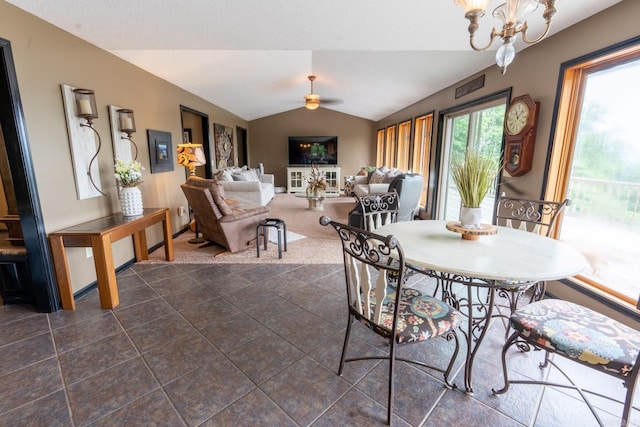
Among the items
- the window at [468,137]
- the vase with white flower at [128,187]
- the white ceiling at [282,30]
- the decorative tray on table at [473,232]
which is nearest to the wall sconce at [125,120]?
the vase with white flower at [128,187]

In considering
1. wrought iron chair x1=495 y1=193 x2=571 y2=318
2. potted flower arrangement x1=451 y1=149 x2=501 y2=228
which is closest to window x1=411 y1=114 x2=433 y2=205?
wrought iron chair x1=495 y1=193 x2=571 y2=318

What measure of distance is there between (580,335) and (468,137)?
3625 mm

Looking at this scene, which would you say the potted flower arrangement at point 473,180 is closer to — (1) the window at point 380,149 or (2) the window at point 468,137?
(2) the window at point 468,137

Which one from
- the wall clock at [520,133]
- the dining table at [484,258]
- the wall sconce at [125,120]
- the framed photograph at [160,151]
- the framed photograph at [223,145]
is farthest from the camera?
the framed photograph at [223,145]

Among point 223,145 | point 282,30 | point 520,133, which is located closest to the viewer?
point 282,30

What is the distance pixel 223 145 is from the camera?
7.11 m

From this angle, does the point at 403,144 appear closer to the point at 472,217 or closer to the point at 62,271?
the point at 472,217

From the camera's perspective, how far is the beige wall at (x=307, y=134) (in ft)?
31.2

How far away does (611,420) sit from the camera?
1.41m

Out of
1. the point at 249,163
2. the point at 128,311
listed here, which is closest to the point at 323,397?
the point at 128,311

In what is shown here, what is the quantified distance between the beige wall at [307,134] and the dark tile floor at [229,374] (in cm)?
757

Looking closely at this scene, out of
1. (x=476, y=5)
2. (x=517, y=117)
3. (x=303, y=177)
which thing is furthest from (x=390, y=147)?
(x=476, y=5)

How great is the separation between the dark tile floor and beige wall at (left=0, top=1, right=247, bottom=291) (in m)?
0.83

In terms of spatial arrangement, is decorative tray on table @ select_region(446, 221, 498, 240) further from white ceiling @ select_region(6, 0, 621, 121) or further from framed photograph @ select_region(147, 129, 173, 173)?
framed photograph @ select_region(147, 129, 173, 173)
